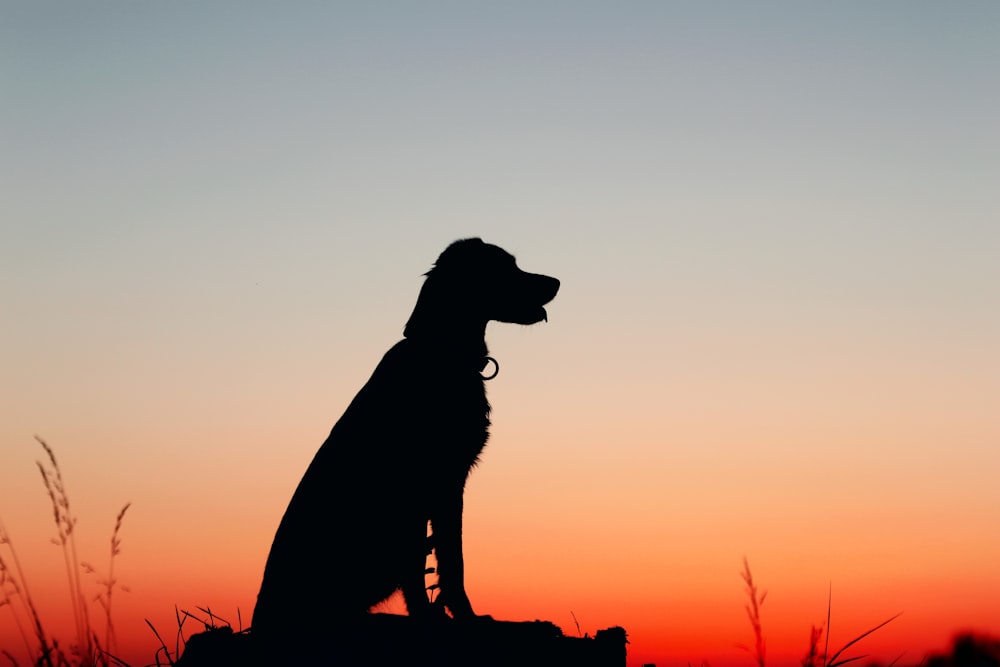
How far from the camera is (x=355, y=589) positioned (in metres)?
5.19

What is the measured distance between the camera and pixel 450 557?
17.9 ft

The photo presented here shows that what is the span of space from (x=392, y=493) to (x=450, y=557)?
0.55 m

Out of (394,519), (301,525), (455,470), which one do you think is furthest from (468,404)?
(301,525)

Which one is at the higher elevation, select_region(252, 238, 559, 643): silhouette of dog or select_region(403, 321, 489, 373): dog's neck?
select_region(403, 321, 489, 373): dog's neck

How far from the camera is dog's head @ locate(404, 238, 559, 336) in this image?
19.7 feet

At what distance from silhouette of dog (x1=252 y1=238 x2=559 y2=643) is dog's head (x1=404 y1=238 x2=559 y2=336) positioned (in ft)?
0.06

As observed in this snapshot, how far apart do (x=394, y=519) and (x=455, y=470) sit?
0.49 metres

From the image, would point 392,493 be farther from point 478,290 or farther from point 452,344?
point 478,290

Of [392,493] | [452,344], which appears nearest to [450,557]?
[392,493]

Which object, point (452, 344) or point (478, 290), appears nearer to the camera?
point (452, 344)

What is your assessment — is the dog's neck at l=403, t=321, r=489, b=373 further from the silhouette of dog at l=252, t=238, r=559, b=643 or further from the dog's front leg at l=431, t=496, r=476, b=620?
the dog's front leg at l=431, t=496, r=476, b=620

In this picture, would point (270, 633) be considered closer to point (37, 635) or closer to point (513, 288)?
point (37, 635)

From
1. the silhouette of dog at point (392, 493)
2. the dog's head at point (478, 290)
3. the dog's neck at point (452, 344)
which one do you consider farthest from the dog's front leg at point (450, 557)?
the dog's head at point (478, 290)

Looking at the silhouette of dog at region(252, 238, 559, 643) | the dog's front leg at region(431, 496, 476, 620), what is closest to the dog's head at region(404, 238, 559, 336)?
the silhouette of dog at region(252, 238, 559, 643)
